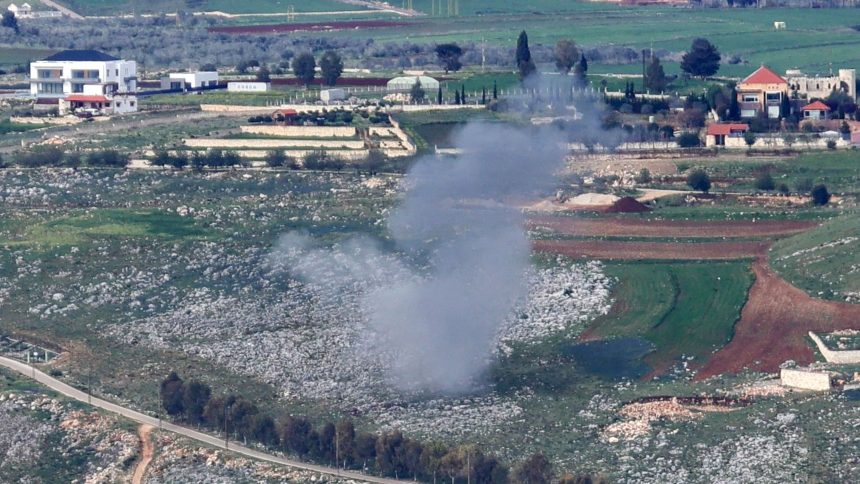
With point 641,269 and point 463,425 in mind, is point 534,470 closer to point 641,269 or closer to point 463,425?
point 463,425

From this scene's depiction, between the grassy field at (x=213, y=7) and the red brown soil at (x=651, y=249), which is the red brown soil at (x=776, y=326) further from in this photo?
the grassy field at (x=213, y=7)

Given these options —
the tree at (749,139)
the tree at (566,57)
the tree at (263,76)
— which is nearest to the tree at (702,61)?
the tree at (566,57)

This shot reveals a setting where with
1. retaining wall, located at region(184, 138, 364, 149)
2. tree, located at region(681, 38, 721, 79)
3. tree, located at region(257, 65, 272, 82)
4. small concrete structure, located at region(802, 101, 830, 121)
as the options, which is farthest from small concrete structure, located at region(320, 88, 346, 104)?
small concrete structure, located at region(802, 101, 830, 121)

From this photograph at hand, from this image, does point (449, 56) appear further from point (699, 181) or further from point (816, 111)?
point (699, 181)

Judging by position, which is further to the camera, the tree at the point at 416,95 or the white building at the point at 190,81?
the white building at the point at 190,81

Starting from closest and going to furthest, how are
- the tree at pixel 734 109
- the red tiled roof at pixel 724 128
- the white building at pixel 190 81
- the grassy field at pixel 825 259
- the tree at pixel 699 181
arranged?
1. the grassy field at pixel 825 259
2. the tree at pixel 699 181
3. the red tiled roof at pixel 724 128
4. the tree at pixel 734 109
5. the white building at pixel 190 81
